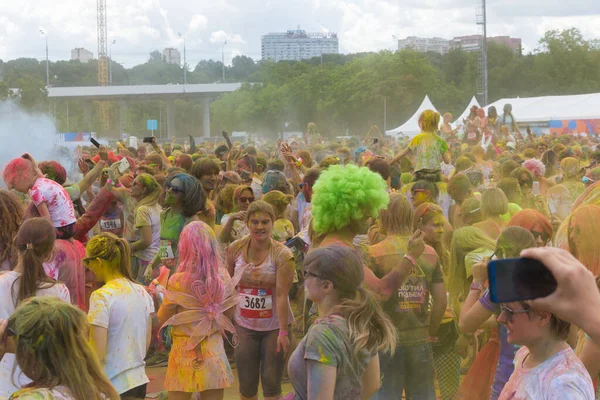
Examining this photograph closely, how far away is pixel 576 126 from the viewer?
32.3m

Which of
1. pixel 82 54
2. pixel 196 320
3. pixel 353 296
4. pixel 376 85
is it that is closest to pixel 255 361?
pixel 196 320

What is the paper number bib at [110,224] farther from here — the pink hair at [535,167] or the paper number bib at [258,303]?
the pink hair at [535,167]

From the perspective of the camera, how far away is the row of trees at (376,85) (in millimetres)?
62875

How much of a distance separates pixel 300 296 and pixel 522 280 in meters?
7.16

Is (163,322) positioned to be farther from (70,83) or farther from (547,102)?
(70,83)

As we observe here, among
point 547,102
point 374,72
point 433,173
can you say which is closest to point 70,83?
point 374,72

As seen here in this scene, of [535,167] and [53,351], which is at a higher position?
[535,167]

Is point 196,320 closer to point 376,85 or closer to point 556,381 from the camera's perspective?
point 556,381

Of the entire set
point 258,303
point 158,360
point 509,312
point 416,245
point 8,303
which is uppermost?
point 509,312

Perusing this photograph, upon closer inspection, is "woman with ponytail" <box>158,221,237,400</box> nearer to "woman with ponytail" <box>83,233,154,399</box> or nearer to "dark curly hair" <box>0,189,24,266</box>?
"woman with ponytail" <box>83,233,154,399</box>

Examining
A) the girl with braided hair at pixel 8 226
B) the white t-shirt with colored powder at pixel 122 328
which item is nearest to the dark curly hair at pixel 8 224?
the girl with braided hair at pixel 8 226

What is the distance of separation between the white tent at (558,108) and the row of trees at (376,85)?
24809 mm

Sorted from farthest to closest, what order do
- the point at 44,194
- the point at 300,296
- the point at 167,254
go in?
the point at 300,296, the point at 167,254, the point at 44,194

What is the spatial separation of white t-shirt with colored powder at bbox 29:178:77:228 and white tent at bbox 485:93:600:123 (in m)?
28.6
